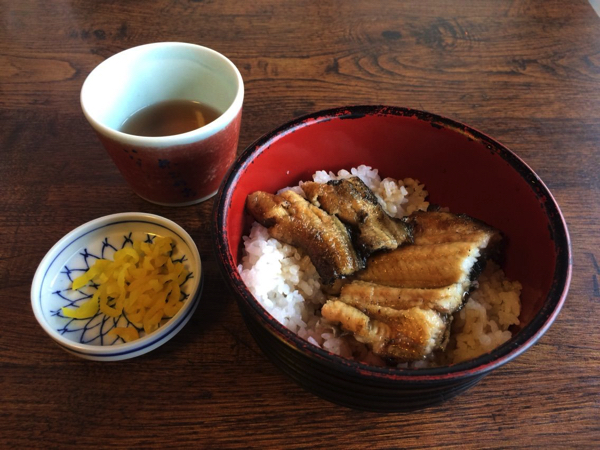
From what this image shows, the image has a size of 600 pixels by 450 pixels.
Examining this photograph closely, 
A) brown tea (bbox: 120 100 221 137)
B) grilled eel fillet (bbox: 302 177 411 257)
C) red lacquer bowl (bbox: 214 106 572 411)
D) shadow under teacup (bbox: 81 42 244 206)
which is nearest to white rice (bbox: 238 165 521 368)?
red lacquer bowl (bbox: 214 106 572 411)

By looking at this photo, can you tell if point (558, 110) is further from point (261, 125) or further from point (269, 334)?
point (269, 334)

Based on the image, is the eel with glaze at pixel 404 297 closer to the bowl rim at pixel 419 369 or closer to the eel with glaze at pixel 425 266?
the eel with glaze at pixel 425 266

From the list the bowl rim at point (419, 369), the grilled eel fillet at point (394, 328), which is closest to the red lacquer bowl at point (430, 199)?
the bowl rim at point (419, 369)

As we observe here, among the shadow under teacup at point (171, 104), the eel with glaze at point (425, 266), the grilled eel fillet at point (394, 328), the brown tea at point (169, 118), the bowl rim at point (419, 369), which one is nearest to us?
the bowl rim at point (419, 369)

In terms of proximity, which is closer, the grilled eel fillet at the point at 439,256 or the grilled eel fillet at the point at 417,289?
the grilled eel fillet at the point at 417,289

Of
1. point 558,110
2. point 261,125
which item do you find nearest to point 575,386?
point 558,110
